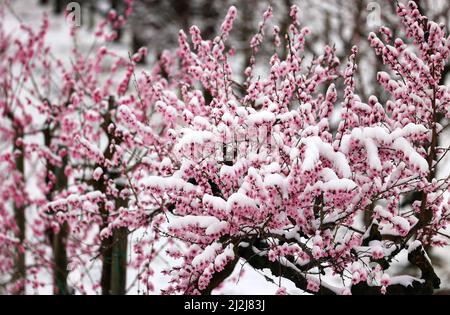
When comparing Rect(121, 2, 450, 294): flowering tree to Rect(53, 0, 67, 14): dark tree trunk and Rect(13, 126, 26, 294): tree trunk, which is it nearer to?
Rect(13, 126, 26, 294): tree trunk

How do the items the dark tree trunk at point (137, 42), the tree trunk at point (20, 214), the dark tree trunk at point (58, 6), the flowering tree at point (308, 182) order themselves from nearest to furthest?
the flowering tree at point (308, 182), the tree trunk at point (20, 214), the dark tree trunk at point (137, 42), the dark tree trunk at point (58, 6)

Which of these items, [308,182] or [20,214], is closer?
[308,182]

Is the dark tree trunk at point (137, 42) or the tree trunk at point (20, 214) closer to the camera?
the tree trunk at point (20, 214)

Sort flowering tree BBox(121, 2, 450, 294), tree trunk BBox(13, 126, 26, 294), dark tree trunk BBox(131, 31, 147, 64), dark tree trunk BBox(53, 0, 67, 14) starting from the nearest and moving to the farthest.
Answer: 1. flowering tree BBox(121, 2, 450, 294)
2. tree trunk BBox(13, 126, 26, 294)
3. dark tree trunk BBox(131, 31, 147, 64)
4. dark tree trunk BBox(53, 0, 67, 14)

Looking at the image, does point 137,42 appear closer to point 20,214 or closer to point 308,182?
point 20,214

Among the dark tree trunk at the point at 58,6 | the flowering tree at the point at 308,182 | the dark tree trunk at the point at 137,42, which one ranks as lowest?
the flowering tree at the point at 308,182

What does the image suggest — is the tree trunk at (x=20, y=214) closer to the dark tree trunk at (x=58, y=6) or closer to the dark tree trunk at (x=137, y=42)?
the dark tree trunk at (x=137, y=42)

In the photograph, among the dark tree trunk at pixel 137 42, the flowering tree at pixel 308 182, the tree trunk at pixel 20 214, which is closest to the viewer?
the flowering tree at pixel 308 182

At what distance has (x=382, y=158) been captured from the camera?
4.09m

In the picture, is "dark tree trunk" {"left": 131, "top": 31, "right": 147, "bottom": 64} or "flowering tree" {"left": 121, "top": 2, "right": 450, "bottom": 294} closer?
"flowering tree" {"left": 121, "top": 2, "right": 450, "bottom": 294}

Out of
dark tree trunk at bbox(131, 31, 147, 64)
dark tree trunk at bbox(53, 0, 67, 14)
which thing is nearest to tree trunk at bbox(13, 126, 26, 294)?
dark tree trunk at bbox(131, 31, 147, 64)

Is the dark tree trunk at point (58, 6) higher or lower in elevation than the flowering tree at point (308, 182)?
higher

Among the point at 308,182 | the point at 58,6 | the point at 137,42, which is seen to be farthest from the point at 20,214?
the point at 58,6

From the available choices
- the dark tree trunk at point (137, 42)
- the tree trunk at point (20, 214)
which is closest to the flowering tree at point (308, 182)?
the tree trunk at point (20, 214)
